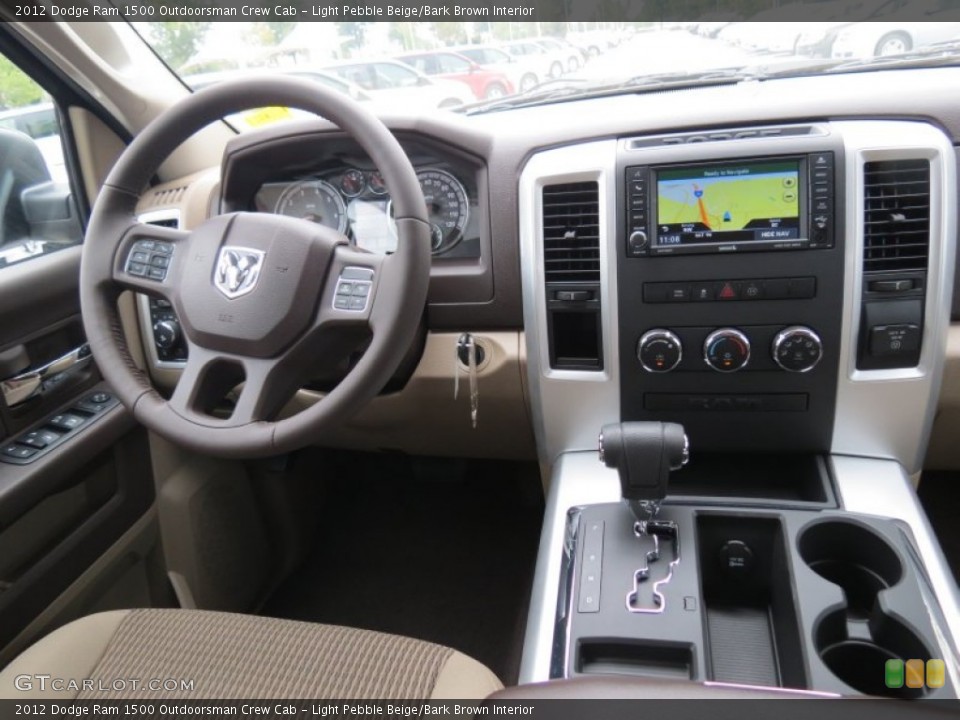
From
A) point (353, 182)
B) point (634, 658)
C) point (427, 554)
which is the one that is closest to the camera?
point (634, 658)

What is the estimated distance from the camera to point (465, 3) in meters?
1.48

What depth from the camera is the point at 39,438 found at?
1.46m

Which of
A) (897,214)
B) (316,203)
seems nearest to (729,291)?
(897,214)

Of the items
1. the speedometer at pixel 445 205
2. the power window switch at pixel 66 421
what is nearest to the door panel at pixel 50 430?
the power window switch at pixel 66 421

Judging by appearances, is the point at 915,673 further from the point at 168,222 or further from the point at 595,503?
the point at 168,222

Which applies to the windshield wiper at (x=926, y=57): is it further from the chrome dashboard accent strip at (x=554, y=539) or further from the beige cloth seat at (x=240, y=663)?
the beige cloth seat at (x=240, y=663)

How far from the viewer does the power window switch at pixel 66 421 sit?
151cm

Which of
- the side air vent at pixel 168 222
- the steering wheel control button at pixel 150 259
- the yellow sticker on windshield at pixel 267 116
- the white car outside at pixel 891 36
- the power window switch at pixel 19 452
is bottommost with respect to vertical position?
the power window switch at pixel 19 452

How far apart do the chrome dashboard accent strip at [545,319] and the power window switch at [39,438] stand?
3.17ft

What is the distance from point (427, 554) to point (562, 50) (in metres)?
1.41

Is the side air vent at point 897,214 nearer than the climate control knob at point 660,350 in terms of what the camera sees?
Yes

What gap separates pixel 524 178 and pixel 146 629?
3.27 feet

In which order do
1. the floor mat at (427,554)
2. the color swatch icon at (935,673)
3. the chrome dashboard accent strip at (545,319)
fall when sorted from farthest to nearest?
1. the floor mat at (427,554)
2. the chrome dashboard accent strip at (545,319)
3. the color swatch icon at (935,673)

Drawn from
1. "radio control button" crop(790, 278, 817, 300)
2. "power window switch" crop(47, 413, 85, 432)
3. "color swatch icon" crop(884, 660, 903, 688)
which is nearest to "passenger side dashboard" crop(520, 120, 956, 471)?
"radio control button" crop(790, 278, 817, 300)
